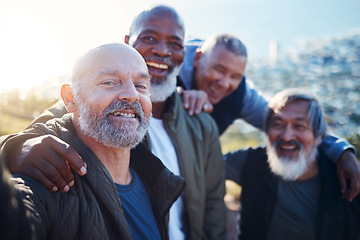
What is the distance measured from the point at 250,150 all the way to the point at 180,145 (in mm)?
1272

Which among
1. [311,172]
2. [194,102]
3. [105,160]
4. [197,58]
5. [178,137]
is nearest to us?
[105,160]

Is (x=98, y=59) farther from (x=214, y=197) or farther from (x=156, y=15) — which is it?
(x=214, y=197)

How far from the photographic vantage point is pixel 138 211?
1594mm

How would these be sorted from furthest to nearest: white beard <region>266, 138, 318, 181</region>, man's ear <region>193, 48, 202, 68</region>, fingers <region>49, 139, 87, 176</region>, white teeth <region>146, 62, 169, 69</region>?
man's ear <region>193, 48, 202, 68</region> → white beard <region>266, 138, 318, 181</region> → white teeth <region>146, 62, 169, 69</region> → fingers <region>49, 139, 87, 176</region>

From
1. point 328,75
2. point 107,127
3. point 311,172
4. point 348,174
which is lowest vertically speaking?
point 328,75

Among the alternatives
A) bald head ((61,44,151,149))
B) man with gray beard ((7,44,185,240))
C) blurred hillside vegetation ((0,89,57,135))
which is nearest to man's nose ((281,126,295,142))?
man with gray beard ((7,44,185,240))

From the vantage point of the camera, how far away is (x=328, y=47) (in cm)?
2833

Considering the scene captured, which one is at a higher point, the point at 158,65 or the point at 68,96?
the point at 158,65

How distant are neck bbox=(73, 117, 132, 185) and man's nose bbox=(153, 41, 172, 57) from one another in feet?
3.38

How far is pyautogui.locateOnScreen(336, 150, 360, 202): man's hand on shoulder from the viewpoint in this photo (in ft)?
8.39

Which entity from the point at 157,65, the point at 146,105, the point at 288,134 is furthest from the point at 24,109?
the point at 146,105

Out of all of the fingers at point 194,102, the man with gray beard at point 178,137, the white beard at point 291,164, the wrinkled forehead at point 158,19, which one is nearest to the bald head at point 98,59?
the man with gray beard at point 178,137

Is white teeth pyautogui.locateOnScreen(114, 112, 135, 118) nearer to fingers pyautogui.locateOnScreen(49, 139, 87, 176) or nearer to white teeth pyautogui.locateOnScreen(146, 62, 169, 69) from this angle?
fingers pyautogui.locateOnScreen(49, 139, 87, 176)

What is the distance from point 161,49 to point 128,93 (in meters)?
0.99
